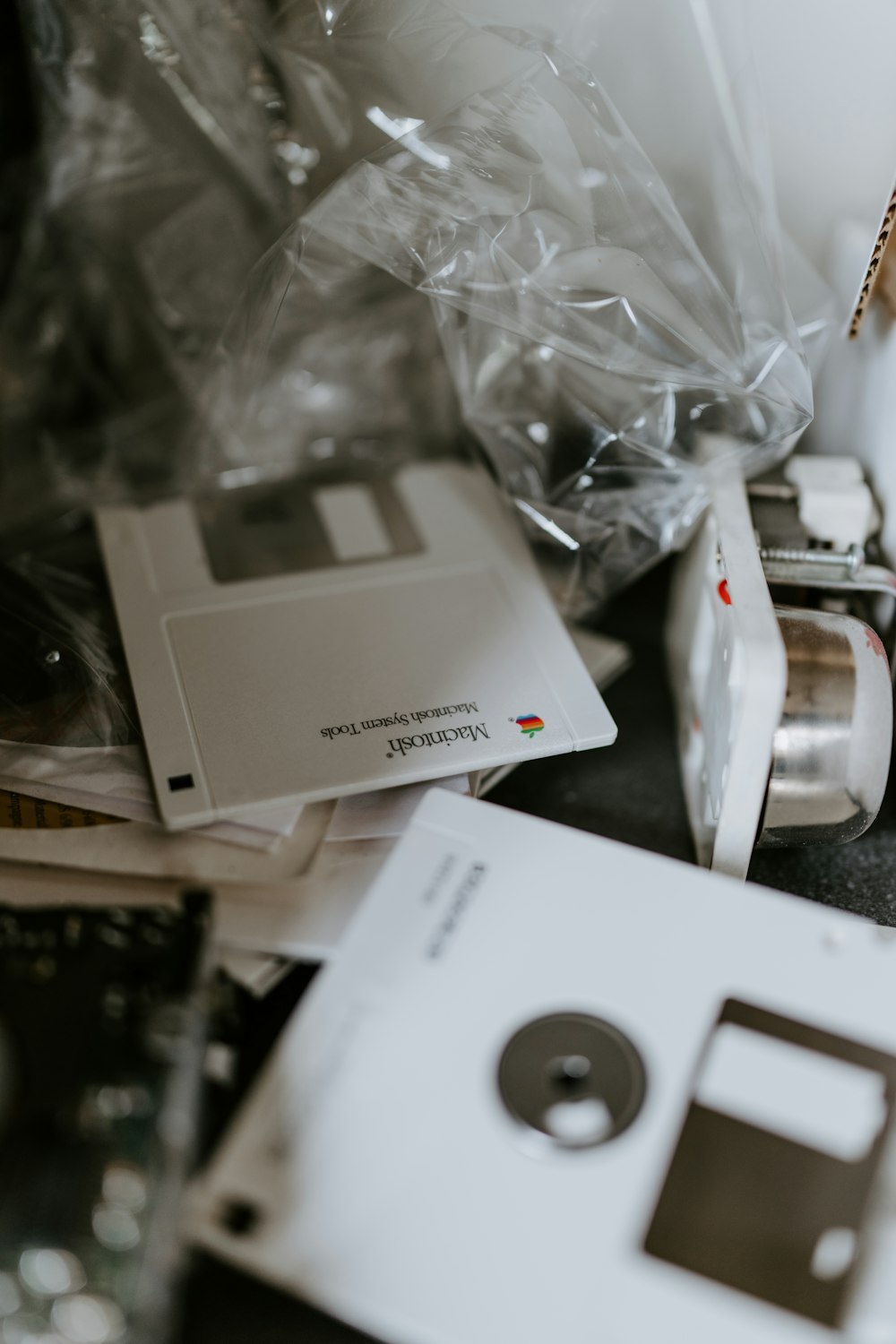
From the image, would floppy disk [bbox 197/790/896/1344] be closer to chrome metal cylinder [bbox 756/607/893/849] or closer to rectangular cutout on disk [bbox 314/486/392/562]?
chrome metal cylinder [bbox 756/607/893/849]

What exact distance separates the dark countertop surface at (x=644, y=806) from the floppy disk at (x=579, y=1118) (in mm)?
118

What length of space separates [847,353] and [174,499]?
567 millimetres

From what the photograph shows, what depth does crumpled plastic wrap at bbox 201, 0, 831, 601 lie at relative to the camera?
Result: 740 mm

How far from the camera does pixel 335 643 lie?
2.69 ft

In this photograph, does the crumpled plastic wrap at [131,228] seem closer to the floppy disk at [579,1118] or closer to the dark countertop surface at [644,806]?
the dark countertop surface at [644,806]

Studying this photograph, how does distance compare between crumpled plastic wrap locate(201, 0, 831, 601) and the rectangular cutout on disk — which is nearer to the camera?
crumpled plastic wrap locate(201, 0, 831, 601)

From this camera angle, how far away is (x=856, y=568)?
2.61 ft

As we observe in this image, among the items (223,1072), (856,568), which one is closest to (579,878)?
(223,1072)

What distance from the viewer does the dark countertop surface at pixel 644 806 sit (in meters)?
0.77

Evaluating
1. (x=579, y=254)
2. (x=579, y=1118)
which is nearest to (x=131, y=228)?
(x=579, y=254)

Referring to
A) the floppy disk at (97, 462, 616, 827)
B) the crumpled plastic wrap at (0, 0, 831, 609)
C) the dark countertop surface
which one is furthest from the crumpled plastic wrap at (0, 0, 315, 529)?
the dark countertop surface

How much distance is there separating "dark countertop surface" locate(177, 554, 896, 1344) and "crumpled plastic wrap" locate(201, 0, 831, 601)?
11cm

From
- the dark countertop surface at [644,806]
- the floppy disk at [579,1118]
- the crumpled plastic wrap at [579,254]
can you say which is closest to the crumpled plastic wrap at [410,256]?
the crumpled plastic wrap at [579,254]

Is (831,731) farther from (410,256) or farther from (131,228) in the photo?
(131,228)
